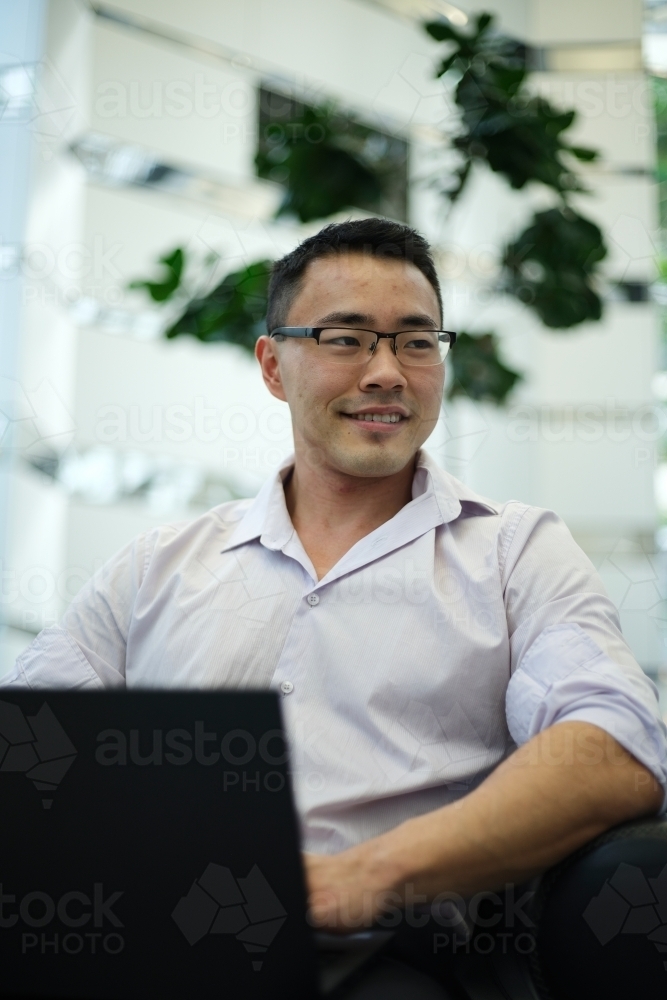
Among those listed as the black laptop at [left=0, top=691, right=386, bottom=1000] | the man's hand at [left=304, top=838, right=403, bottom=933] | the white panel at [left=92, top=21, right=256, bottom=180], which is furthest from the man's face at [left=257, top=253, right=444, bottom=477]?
the white panel at [left=92, top=21, right=256, bottom=180]

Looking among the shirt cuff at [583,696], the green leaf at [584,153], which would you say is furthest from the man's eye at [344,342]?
the green leaf at [584,153]

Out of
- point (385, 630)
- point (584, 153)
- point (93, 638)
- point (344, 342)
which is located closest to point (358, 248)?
point (344, 342)

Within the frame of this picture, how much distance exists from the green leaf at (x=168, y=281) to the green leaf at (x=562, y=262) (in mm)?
778

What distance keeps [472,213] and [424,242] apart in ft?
6.96

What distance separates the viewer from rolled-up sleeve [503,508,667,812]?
3.12ft

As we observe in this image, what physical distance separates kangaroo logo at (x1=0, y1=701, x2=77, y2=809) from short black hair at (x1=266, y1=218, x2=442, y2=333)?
0.82 m

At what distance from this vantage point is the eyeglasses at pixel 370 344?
1.28 metres

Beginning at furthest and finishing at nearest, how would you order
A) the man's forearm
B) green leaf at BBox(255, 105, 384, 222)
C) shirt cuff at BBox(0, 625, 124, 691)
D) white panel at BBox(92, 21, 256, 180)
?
white panel at BBox(92, 21, 256, 180), green leaf at BBox(255, 105, 384, 222), shirt cuff at BBox(0, 625, 124, 691), the man's forearm

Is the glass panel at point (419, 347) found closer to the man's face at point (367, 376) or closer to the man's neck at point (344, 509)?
the man's face at point (367, 376)

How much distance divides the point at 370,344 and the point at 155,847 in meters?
0.78

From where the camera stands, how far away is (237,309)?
204 cm

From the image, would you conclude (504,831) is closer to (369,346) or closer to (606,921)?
(606,921)

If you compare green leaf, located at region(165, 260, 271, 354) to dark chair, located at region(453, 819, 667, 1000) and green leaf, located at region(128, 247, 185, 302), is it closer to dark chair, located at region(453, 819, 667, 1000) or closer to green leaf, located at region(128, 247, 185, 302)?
green leaf, located at region(128, 247, 185, 302)

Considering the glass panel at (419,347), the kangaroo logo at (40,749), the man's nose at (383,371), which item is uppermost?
the glass panel at (419,347)
